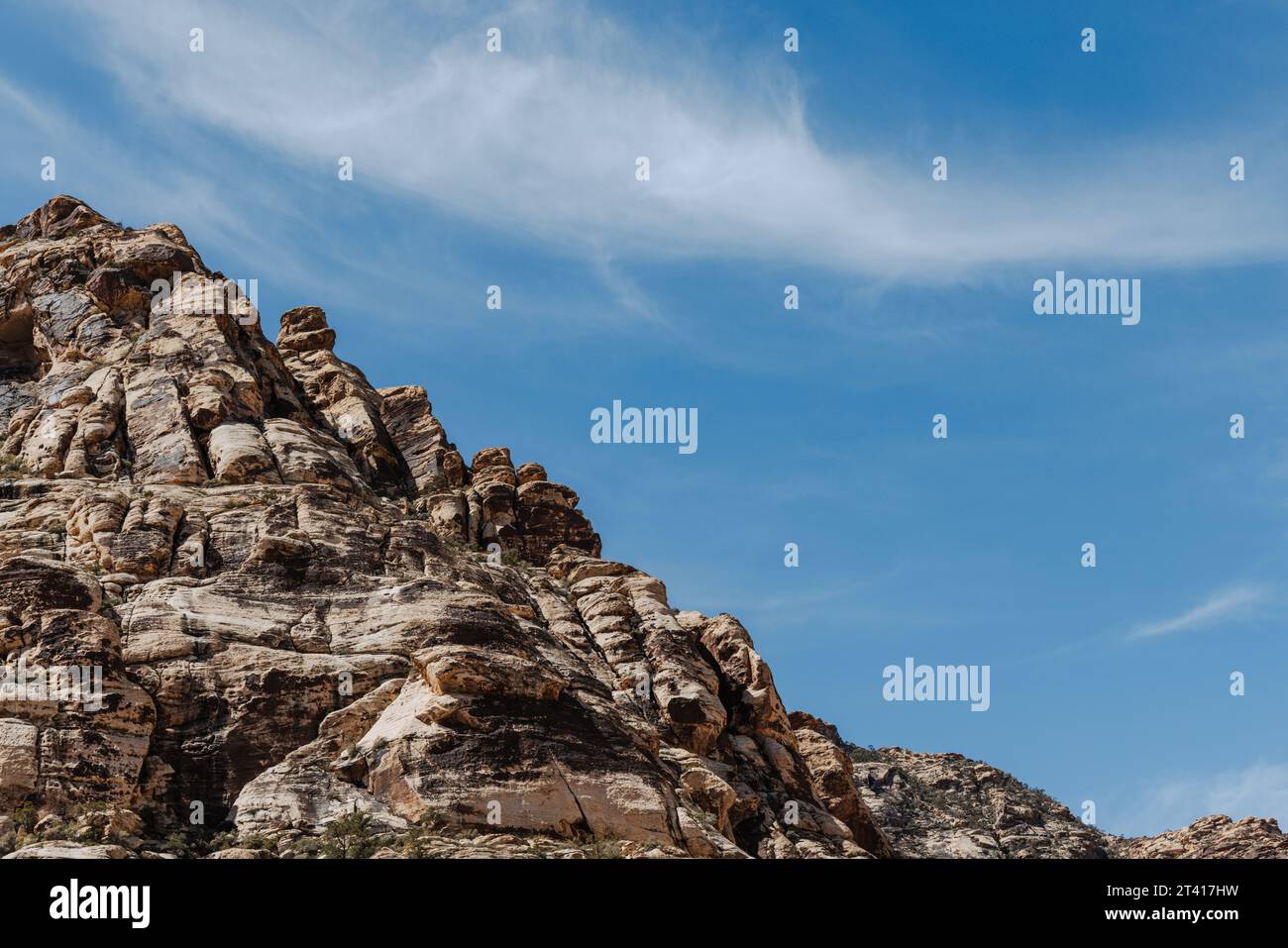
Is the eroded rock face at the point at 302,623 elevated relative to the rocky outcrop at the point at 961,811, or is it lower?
elevated

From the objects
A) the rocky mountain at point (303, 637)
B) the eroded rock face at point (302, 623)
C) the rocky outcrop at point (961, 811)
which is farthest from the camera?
the rocky outcrop at point (961, 811)

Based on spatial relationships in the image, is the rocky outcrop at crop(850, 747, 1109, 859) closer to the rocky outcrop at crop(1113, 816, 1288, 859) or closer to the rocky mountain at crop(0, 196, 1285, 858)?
the rocky outcrop at crop(1113, 816, 1288, 859)

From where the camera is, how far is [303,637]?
47.6 m

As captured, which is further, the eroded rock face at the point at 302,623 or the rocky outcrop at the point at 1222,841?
the rocky outcrop at the point at 1222,841

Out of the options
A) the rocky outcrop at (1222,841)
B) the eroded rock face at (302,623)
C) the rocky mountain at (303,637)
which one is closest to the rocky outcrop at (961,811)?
the rocky outcrop at (1222,841)

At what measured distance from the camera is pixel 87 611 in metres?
45.0

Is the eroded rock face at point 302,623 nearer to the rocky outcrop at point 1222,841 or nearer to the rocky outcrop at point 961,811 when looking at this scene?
the rocky outcrop at point 961,811

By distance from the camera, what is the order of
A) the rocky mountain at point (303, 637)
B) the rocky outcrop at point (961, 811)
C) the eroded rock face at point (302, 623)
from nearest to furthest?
the rocky mountain at point (303, 637), the eroded rock face at point (302, 623), the rocky outcrop at point (961, 811)

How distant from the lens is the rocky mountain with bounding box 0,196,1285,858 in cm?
4091

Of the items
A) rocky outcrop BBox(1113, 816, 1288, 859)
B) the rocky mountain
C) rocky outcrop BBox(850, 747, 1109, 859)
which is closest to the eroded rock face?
the rocky mountain

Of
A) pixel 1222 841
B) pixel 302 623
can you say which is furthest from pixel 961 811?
pixel 302 623

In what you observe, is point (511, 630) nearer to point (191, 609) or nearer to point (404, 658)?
point (404, 658)

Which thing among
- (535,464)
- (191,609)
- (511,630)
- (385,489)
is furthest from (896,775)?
(191,609)

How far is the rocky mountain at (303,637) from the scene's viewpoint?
40.9 meters
